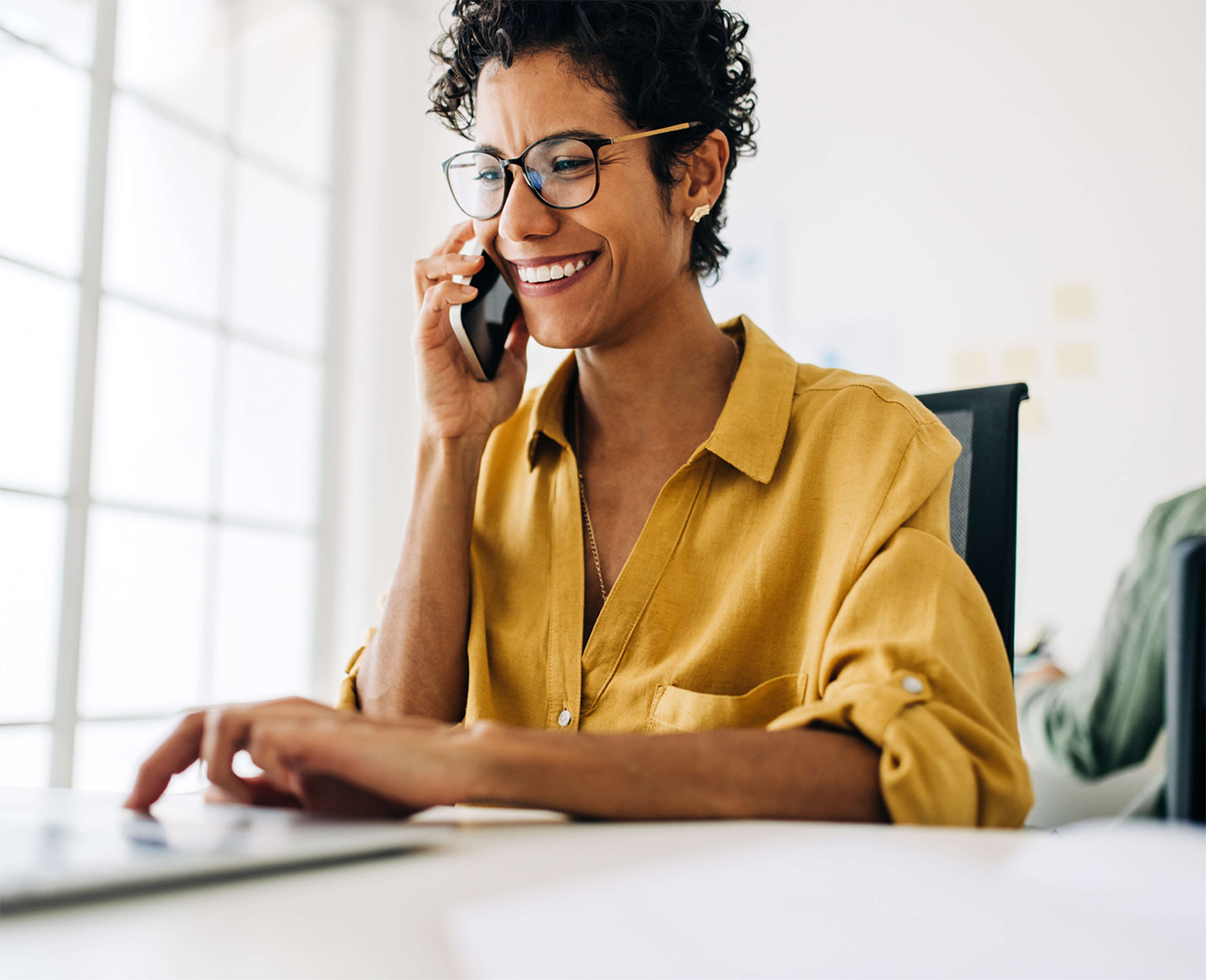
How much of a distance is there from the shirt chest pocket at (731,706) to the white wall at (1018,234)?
1.74 meters

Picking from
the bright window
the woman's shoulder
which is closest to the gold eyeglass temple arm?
the woman's shoulder

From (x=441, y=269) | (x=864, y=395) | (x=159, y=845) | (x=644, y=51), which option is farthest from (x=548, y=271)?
(x=159, y=845)

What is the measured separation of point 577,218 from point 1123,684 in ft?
5.73

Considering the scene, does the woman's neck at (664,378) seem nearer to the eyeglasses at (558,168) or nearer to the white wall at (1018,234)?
the eyeglasses at (558,168)

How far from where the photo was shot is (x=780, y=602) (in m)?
1.00

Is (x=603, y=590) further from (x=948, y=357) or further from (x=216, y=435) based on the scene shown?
(x=216, y=435)

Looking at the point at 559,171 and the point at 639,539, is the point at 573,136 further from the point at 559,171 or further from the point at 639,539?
the point at 639,539

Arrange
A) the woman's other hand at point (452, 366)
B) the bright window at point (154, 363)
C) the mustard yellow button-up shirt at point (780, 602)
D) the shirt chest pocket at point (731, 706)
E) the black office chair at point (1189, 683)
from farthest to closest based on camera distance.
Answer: the bright window at point (154, 363)
the woman's other hand at point (452, 366)
the shirt chest pocket at point (731, 706)
the mustard yellow button-up shirt at point (780, 602)
the black office chair at point (1189, 683)

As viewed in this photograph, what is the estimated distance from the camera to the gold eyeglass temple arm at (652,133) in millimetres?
1186

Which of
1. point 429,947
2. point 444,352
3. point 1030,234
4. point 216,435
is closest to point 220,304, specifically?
point 216,435

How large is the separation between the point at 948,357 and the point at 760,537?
1908mm

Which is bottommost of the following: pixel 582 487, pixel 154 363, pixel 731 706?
pixel 731 706

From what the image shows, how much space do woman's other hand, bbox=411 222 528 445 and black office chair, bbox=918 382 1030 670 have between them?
0.57 metres

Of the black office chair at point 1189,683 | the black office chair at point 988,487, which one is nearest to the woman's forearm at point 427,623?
the black office chair at point 988,487
